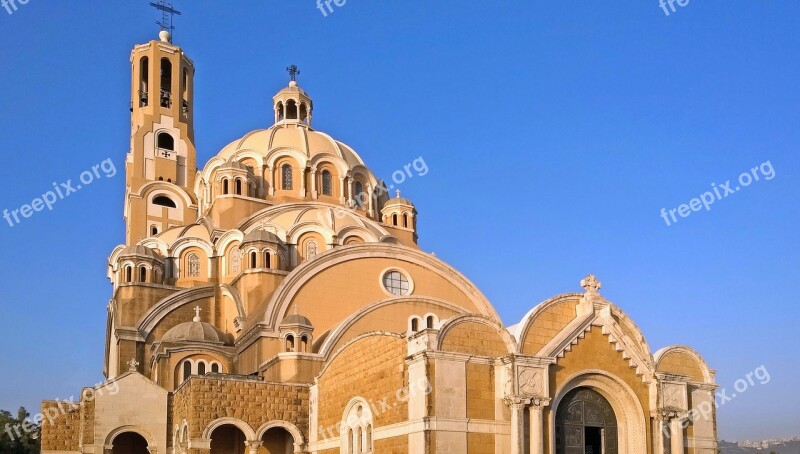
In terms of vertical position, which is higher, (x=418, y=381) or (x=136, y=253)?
(x=136, y=253)

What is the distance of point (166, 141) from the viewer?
135ft

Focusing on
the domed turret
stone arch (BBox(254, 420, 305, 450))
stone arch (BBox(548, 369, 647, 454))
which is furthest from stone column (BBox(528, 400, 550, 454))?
the domed turret

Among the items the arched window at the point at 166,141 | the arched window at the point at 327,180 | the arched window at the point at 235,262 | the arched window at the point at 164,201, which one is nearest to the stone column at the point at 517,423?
the arched window at the point at 235,262

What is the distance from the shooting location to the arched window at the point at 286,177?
36.6 metres

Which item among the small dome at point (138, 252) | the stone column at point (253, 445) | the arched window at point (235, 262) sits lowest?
the stone column at point (253, 445)

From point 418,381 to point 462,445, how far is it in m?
1.46

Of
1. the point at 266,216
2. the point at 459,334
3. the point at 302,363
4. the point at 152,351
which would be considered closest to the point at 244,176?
the point at 266,216

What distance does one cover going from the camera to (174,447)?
2448 cm

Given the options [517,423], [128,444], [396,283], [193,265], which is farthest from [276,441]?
[193,265]

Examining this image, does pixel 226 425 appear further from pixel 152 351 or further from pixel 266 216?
pixel 266 216

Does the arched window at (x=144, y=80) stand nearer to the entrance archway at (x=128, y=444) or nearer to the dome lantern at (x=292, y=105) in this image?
the dome lantern at (x=292, y=105)

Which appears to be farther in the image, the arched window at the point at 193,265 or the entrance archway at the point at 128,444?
the arched window at the point at 193,265

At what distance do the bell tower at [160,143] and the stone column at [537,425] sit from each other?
23.7m

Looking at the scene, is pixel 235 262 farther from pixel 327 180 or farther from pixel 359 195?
pixel 359 195
